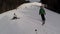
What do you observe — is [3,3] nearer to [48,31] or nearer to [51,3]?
[51,3]

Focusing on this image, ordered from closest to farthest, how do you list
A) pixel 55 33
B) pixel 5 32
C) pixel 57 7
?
pixel 55 33, pixel 5 32, pixel 57 7

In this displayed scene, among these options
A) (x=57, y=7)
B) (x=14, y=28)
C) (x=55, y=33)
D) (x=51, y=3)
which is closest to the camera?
(x=55, y=33)

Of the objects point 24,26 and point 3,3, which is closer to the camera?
point 24,26

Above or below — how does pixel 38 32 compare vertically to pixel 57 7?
above

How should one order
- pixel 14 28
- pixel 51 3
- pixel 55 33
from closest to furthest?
pixel 55 33
pixel 14 28
pixel 51 3

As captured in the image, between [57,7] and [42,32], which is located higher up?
[42,32]

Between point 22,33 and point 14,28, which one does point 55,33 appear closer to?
point 22,33

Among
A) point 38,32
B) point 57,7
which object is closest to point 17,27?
point 38,32

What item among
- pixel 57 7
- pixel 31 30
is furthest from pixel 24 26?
pixel 57 7

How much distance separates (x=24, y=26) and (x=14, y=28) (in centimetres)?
70

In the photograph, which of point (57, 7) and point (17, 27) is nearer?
point (17, 27)

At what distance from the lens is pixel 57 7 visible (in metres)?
25.6

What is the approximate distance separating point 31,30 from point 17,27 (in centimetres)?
164

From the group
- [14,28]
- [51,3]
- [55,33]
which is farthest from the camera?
[51,3]
